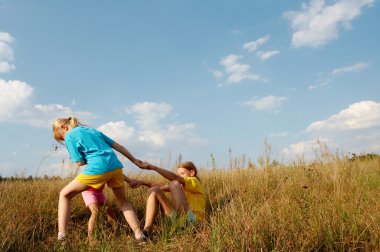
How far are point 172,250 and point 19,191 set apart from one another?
2578 millimetres

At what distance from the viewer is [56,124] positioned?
4.16 m

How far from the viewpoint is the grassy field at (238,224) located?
121 inches

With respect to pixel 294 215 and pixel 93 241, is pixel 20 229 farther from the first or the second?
pixel 294 215

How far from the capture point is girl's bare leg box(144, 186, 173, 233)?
4137mm

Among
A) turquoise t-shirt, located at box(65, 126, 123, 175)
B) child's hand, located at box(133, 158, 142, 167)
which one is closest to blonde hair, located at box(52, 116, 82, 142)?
turquoise t-shirt, located at box(65, 126, 123, 175)

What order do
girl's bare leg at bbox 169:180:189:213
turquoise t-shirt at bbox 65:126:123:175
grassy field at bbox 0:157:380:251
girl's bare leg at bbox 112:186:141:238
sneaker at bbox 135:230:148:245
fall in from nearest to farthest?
grassy field at bbox 0:157:380:251
sneaker at bbox 135:230:148:245
turquoise t-shirt at bbox 65:126:123:175
girl's bare leg at bbox 112:186:141:238
girl's bare leg at bbox 169:180:189:213

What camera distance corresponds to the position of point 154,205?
4164 mm

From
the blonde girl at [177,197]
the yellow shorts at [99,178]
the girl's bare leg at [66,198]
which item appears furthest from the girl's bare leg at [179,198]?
the girl's bare leg at [66,198]

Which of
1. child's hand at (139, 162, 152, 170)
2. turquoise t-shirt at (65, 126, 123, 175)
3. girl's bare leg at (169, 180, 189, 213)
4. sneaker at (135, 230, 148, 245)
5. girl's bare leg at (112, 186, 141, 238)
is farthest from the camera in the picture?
girl's bare leg at (169, 180, 189, 213)

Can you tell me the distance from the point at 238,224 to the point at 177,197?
3.78 feet

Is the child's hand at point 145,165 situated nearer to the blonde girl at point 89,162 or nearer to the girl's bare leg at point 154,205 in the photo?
the blonde girl at point 89,162

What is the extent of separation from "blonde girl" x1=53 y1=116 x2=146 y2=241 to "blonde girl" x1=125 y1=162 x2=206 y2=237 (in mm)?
201

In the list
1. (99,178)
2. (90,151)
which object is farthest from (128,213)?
(90,151)

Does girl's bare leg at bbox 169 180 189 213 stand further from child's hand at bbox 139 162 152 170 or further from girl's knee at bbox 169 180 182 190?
child's hand at bbox 139 162 152 170
